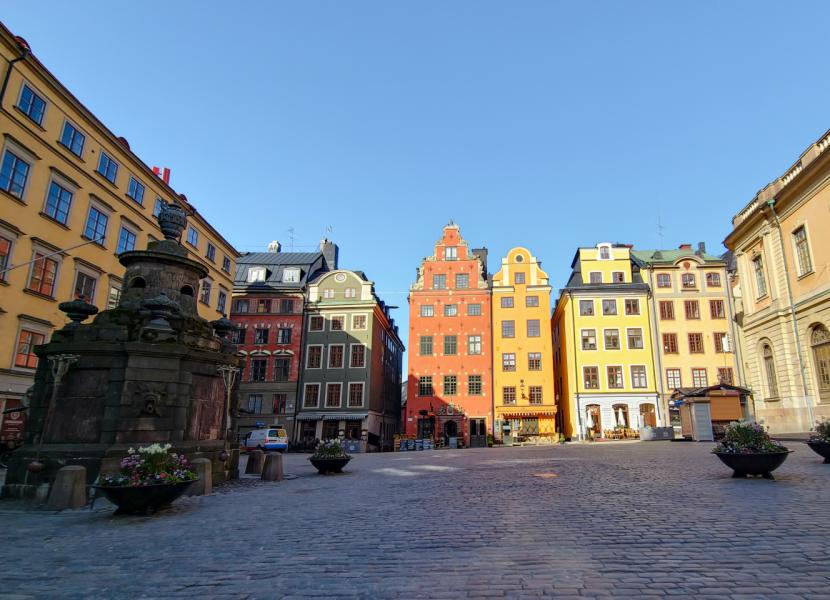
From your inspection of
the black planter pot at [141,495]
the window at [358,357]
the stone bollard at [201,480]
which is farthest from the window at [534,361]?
the black planter pot at [141,495]

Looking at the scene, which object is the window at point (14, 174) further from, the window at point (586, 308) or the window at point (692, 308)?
the window at point (692, 308)

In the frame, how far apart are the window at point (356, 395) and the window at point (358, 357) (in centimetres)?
171

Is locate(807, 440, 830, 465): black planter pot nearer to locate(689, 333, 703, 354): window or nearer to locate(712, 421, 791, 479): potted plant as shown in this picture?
locate(712, 421, 791, 479): potted plant

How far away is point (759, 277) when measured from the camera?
28875mm

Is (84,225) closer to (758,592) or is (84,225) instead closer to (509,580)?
(509,580)

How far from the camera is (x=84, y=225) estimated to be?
28.3 metres

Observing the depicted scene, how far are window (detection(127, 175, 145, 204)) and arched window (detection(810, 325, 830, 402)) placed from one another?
4135 centimetres

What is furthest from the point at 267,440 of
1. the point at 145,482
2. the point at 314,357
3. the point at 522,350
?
the point at 145,482

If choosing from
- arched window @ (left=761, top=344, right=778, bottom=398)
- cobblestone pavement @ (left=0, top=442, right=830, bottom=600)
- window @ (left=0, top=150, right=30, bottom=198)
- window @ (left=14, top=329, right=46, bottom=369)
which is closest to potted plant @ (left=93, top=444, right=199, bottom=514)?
cobblestone pavement @ (left=0, top=442, right=830, bottom=600)

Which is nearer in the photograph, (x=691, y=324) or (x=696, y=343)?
(x=696, y=343)

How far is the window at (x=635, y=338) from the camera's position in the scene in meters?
43.9

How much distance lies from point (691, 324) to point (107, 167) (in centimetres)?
4812

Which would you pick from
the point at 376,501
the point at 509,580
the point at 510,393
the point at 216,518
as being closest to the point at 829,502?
the point at 509,580

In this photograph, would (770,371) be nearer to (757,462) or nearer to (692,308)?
(692,308)
